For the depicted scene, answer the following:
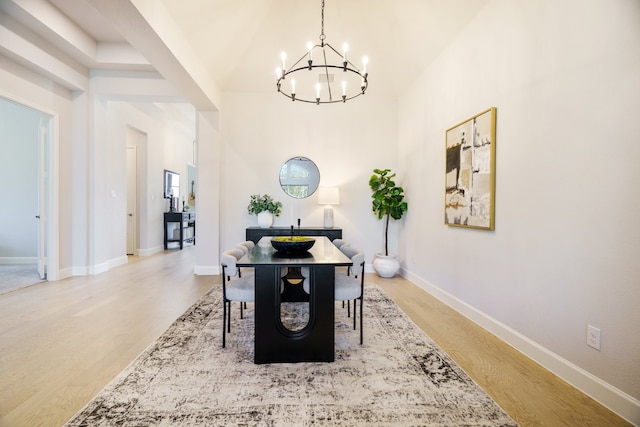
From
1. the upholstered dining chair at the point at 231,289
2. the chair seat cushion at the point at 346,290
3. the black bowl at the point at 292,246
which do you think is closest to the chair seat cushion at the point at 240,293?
the upholstered dining chair at the point at 231,289

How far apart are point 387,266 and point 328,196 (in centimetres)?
140

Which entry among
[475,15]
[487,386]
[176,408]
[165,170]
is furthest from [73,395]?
[165,170]

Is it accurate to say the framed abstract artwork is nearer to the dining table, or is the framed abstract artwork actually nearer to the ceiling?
the ceiling

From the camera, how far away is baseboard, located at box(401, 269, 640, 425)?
1542 mm

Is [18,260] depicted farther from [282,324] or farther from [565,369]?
[565,369]

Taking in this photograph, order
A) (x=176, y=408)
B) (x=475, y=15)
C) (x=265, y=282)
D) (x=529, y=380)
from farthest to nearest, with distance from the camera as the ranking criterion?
1. (x=475, y=15)
2. (x=265, y=282)
3. (x=529, y=380)
4. (x=176, y=408)

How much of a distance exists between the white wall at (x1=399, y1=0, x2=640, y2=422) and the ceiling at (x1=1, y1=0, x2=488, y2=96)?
0.63 metres

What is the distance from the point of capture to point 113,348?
7.43ft

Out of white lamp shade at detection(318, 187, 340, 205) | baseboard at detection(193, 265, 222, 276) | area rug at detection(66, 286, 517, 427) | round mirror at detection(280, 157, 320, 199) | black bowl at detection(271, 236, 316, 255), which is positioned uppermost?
round mirror at detection(280, 157, 320, 199)

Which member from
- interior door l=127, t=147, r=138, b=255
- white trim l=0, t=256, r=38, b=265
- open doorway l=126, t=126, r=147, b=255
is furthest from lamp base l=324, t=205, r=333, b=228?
white trim l=0, t=256, r=38, b=265

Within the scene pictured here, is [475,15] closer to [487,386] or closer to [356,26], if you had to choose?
[356,26]

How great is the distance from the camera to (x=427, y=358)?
211 cm

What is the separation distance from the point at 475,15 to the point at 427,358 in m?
3.17

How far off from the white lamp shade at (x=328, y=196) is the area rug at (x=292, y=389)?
8.09 feet
